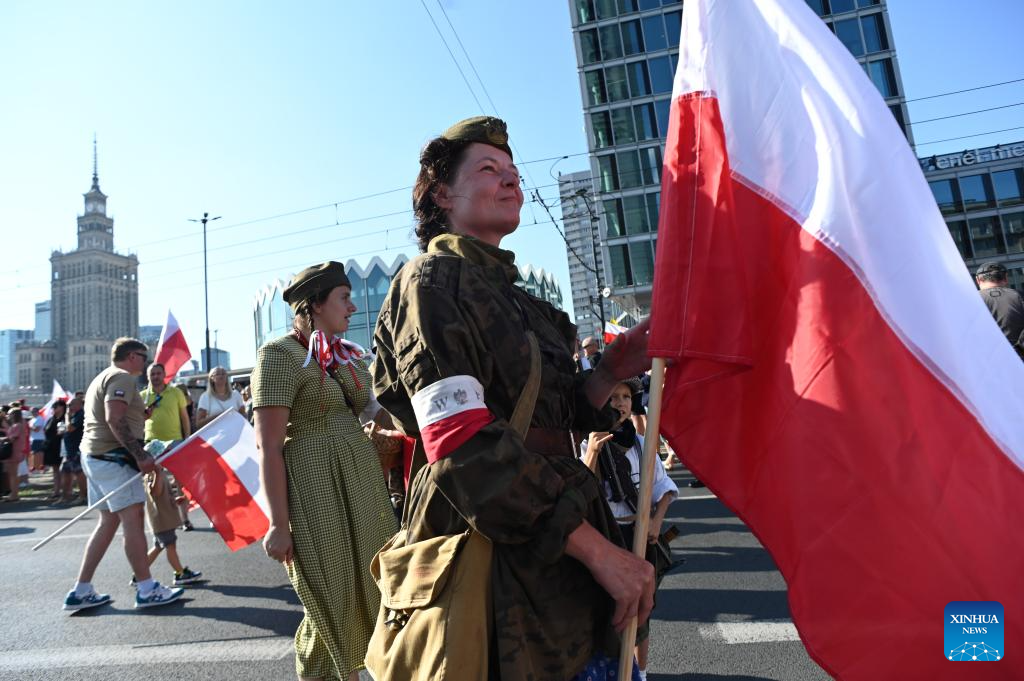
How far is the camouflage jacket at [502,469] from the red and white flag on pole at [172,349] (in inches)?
310

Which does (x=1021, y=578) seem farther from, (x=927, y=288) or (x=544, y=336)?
(x=544, y=336)

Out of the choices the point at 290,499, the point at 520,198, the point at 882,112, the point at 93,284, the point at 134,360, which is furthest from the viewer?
the point at 93,284

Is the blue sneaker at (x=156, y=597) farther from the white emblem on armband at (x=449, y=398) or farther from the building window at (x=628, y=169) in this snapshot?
the building window at (x=628, y=169)

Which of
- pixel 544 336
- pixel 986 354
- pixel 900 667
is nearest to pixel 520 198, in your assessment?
pixel 544 336

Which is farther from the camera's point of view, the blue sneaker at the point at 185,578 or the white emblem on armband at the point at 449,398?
the blue sneaker at the point at 185,578

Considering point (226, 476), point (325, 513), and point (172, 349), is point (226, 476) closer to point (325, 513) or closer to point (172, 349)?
point (325, 513)

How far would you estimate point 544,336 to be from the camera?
63.7 inches

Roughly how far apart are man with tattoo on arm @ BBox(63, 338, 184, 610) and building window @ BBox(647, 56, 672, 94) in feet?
143

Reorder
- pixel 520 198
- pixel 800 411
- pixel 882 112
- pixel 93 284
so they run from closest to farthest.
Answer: pixel 800 411
pixel 882 112
pixel 520 198
pixel 93 284

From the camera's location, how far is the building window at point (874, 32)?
41.9 m

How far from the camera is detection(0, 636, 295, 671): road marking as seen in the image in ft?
13.1

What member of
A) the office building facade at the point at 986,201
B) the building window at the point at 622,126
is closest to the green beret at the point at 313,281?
the building window at the point at 622,126

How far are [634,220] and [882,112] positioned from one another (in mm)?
43615

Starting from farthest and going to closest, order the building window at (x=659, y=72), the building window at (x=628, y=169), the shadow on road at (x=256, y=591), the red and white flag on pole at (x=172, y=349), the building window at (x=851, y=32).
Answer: the building window at (x=628, y=169), the building window at (x=659, y=72), the building window at (x=851, y=32), the red and white flag on pole at (x=172, y=349), the shadow on road at (x=256, y=591)
